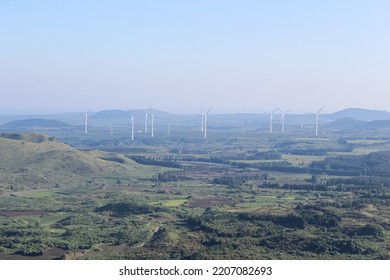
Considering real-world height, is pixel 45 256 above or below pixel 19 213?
above

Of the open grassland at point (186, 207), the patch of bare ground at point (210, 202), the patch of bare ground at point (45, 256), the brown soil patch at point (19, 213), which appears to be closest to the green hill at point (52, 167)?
the open grassland at point (186, 207)

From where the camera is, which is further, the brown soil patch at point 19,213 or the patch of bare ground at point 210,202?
the patch of bare ground at point 210,202

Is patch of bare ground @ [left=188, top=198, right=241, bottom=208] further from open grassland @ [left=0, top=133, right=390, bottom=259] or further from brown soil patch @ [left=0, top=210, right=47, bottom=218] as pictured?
brown soil patch @ [left=0, top=210, right=47, bottom=218]

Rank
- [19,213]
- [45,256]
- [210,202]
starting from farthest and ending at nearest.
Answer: [210,202]
[19,213]
[45,256]

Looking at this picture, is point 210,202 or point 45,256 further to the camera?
point 210,202

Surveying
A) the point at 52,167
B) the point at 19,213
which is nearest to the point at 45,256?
the point at 19,213

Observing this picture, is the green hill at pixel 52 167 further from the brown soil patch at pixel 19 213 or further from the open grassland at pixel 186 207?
the brown soil patch at pixel 19 213

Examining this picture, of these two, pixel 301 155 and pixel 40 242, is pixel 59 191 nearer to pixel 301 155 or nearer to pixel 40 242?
pixel 40 242

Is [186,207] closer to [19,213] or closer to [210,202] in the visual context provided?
[210,202]

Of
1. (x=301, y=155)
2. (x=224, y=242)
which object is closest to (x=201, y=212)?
(x=224, y=242)
